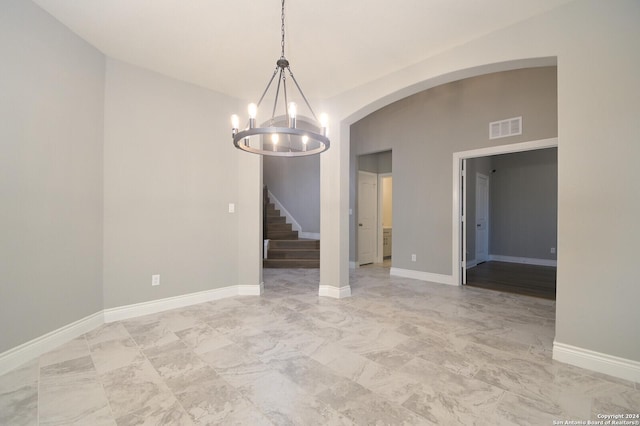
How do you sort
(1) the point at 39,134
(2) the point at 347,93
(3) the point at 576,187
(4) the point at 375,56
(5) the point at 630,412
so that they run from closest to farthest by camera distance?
1. (5) the point at 630,412
2. (3) the point at 576,187
3. (1) the point at 39,134
4. (4) the point at 375,56
5. (2) the point at 347,93

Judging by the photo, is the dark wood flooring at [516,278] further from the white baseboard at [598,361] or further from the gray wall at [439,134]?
the white baseboard at [598,361]

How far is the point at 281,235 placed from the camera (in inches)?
288

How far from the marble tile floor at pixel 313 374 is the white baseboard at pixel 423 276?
1.40 m

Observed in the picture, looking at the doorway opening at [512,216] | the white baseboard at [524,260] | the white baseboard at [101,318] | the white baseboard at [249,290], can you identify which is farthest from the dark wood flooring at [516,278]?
the white baseboard at [101,318]

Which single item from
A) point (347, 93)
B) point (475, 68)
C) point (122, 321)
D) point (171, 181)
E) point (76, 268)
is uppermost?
point (347, 93)

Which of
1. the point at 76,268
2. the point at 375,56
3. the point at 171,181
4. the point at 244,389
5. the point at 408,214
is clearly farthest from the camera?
the point at 408,214

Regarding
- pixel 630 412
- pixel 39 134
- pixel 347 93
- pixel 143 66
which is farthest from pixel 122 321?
pixel 630 412

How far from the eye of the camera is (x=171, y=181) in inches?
140

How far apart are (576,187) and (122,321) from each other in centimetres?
462

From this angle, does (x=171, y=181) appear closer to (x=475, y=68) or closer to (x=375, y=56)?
(x=375, y=56)

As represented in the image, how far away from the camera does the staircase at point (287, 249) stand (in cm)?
625

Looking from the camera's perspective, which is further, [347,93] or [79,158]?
[347,93]

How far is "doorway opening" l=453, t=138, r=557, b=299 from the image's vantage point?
6.04 m

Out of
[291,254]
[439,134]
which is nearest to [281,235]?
[291,254]
